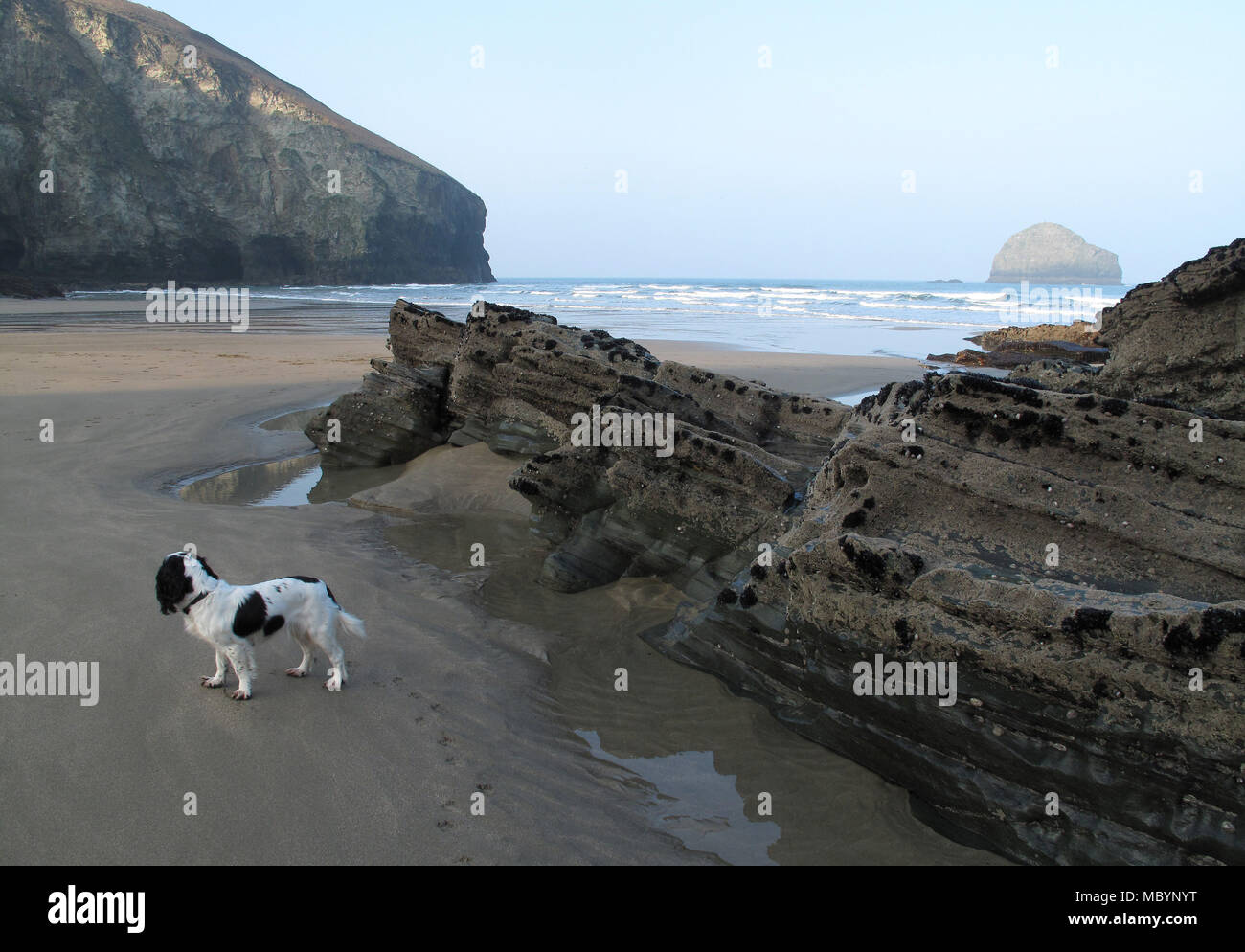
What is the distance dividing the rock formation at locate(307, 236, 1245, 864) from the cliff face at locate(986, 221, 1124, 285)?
194864mm

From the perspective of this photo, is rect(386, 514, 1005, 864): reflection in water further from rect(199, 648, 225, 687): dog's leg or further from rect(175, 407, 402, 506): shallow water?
rect(175, 407, 402, 506): shallow water

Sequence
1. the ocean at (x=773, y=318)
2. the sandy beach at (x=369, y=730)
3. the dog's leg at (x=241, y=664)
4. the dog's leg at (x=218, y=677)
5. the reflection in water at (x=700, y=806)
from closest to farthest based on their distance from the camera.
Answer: the sandy beach at (x=369, y=730)
the reflection in water at (x=700, y=806)
the dog's leg at (x=241, y=664)
the dog's leg at (x=218, y=677)
the ocean at (x=773, y=318)

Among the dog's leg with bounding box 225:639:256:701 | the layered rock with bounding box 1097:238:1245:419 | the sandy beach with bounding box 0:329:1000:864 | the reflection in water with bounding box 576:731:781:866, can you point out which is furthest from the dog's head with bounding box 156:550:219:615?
the layered rock with bounding box 1097:238:1245:419

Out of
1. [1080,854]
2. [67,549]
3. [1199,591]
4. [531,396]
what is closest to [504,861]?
[1080,854]

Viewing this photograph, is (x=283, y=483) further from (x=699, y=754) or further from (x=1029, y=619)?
(x=1029, y=619)

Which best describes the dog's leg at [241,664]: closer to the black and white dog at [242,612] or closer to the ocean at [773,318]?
the black and white dog at [242,612]

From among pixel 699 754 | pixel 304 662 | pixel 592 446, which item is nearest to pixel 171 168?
pixel 592 446

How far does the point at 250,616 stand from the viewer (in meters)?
4.70

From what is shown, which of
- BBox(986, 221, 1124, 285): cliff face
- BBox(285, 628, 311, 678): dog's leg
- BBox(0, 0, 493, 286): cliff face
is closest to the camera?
BBox(285, 628, 311, 678): dog's leg

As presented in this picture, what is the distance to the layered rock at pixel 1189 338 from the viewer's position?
630 centimetres

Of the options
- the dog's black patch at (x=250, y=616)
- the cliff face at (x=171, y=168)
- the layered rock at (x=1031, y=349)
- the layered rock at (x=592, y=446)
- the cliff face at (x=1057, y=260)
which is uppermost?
the cliff face at (x=1057, y=260)

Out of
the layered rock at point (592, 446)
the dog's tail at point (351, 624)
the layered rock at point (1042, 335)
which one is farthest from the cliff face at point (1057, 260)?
the dog's tail at point (351, 624)

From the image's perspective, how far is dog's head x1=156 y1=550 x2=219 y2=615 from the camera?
460 cm

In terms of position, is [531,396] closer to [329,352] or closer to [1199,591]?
[1199,591]
